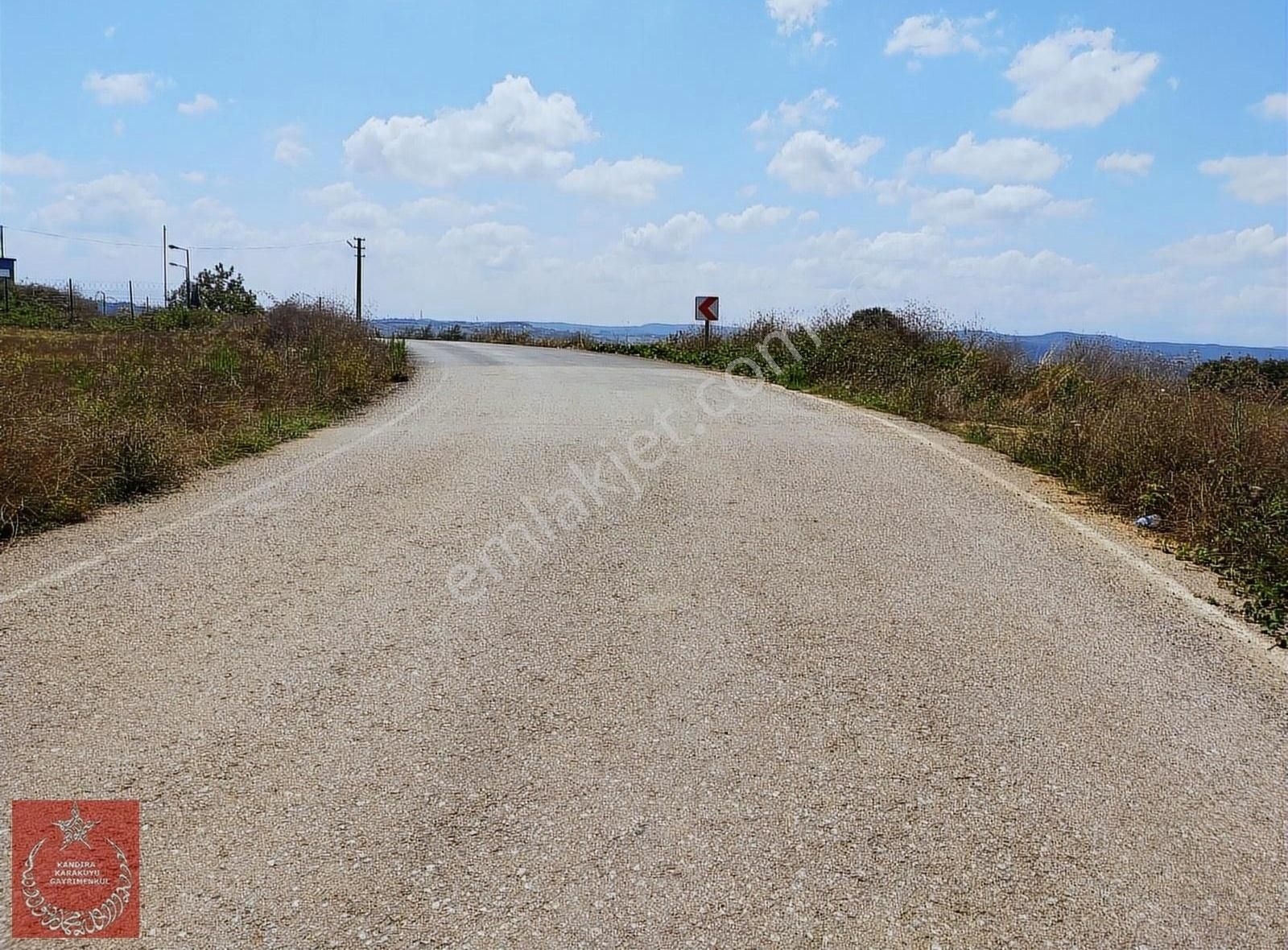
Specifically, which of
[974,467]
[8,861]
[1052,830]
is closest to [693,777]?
[1052,830]

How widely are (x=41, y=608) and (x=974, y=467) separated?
825 centimetres

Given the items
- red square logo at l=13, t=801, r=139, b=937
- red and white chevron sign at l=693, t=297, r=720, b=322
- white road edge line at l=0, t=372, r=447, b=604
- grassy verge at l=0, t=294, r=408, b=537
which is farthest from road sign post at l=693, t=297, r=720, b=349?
red square logo at l=13, t=801, r=139, b=937

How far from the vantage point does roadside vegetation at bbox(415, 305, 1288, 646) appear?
6977 millimetres

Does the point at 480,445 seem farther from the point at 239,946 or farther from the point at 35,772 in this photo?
the point at 239,946

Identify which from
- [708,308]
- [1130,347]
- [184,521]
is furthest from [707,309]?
[184,521]

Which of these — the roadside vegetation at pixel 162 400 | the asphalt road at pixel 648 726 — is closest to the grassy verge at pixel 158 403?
the roadside vegetation at pixel 162 400

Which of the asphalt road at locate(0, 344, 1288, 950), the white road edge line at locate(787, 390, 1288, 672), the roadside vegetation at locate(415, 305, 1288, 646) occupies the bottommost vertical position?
the asphalt road at locate(0, 344, 1288, 950)

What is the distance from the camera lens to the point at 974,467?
34.2 feet

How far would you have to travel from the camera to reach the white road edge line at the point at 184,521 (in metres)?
5.83

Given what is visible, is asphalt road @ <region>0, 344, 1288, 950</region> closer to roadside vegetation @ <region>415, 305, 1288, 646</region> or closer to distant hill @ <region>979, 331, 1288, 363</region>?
roadside vegetation @ <region>415, 305, 1288, 646</region>

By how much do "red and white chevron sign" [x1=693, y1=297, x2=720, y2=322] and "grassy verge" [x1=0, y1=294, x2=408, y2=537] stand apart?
8952 mm

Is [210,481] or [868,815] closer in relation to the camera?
[868,815]

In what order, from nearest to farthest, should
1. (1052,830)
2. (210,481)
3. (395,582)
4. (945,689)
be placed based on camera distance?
(1052,830)
(945,689)
(395,582)
(210,481)

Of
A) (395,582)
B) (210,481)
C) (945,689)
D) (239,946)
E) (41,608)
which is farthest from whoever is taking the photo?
(210,481)
